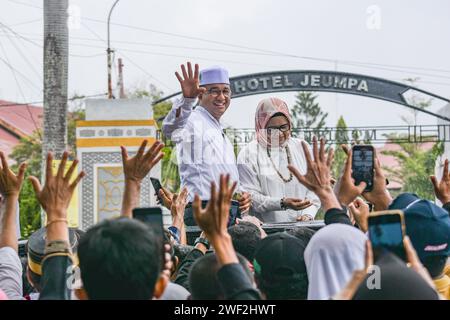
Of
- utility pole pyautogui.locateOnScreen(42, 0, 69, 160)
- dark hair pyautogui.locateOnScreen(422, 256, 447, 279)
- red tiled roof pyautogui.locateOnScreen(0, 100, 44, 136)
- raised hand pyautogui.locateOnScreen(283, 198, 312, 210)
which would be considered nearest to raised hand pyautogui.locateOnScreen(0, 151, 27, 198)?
dark hair pyautogui.locateOnScreen(422, 256, 447, 279)

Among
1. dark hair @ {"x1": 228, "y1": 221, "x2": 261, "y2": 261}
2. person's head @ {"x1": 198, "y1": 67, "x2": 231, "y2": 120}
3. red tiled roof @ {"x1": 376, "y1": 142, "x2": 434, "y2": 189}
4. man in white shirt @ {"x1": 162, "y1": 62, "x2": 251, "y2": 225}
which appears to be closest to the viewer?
dark hair @ {"x1": 228, "y1": 221, "x2": 261, "y2": 261}

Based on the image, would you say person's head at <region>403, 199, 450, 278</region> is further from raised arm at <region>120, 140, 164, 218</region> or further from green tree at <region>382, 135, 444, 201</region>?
green tree at <region>382, 135, 444, 201</region>

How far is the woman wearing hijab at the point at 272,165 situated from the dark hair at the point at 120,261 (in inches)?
108

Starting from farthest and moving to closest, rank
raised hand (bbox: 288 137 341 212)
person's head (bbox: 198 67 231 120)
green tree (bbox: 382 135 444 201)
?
green tree (bbox: 382 135 444 201)
person's head (bbox: 198 67 231 120)
raised hand (bbox: 288 137 341 212)

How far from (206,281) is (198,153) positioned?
229 cm

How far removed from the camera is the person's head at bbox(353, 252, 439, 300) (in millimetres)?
2004

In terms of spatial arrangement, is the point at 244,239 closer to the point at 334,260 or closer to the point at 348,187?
the point at 348,187

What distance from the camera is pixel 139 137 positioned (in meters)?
13.9

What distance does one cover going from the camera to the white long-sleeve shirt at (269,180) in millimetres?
4949

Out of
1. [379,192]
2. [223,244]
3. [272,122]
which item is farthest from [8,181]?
[272,122]

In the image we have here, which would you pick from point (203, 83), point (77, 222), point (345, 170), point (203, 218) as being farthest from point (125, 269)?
point (77, 222)

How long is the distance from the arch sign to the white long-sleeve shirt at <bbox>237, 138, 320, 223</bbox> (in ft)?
Answer: 39.6

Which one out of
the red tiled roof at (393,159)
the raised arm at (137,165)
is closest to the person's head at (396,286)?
the raised arm at (137,165)

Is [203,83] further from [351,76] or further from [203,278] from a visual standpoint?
[351,76]
